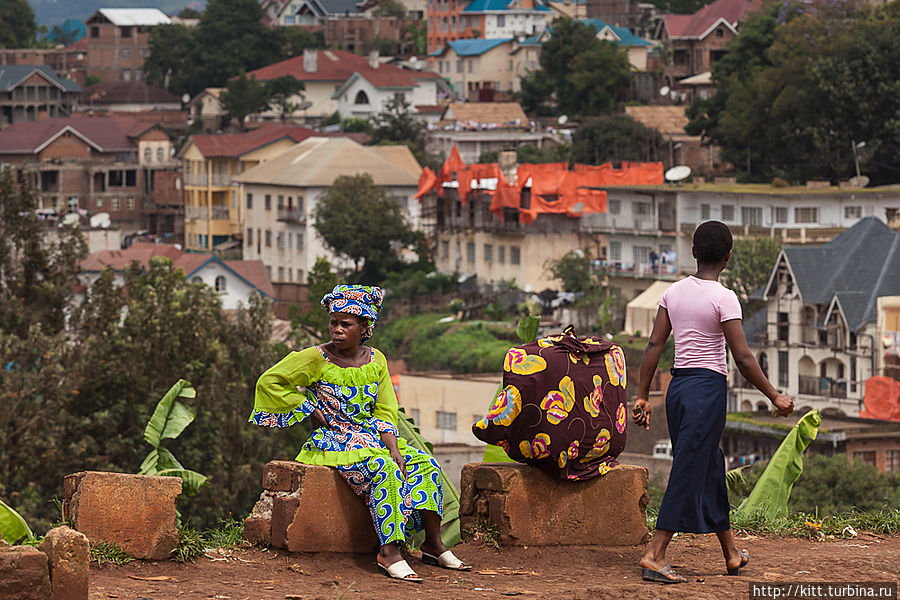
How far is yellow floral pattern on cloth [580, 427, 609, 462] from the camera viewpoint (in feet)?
28.8

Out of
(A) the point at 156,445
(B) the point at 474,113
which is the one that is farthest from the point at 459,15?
(A) the point at 156,445

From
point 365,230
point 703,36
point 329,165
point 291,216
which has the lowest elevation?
point 365,230

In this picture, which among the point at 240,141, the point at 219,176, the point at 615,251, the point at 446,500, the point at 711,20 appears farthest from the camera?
the point at 711,20

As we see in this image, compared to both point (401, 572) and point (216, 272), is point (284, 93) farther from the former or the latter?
point (401, 572)

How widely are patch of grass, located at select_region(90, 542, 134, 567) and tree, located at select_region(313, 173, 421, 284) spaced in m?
54.9

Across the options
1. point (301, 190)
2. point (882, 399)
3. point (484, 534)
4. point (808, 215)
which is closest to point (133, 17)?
point (301, 190)

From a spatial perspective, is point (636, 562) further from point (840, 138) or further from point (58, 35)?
point (58, 35)

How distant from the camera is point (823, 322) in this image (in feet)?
154

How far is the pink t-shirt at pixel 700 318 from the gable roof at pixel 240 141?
247 ft

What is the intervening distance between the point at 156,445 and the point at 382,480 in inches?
65.3

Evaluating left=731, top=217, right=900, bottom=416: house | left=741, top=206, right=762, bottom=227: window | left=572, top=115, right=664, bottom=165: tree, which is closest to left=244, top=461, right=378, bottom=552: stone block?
left=731, top=217, right=900, bottom=416: house

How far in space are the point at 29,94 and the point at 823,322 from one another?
2674 inches

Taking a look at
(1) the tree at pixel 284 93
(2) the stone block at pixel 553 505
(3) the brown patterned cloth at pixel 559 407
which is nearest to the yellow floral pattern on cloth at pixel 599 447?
(3) the brown patterned cloth at pixel 559 407

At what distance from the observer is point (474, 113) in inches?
3442
